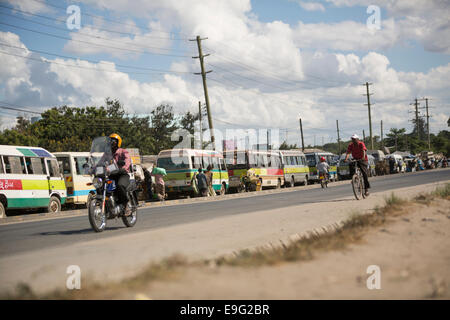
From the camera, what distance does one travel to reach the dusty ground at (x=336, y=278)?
4.34 m

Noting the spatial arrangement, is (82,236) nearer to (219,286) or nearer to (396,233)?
(396,233)

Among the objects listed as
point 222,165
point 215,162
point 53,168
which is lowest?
point 222,165

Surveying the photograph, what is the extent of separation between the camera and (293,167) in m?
45.9

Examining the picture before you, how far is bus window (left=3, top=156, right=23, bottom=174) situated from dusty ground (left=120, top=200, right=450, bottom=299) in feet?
56.8

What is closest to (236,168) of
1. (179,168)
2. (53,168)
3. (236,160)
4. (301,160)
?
(236,160)

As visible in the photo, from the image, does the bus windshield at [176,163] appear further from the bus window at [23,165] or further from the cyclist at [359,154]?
the cyclist at [359,154]

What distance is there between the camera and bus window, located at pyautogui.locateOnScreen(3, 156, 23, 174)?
20875mm

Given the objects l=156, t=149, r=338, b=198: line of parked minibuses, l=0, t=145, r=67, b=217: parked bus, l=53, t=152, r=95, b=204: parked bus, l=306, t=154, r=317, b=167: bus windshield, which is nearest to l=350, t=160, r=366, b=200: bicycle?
l=0, t=145, r=67, b=217: parked bus

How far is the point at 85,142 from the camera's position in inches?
2282

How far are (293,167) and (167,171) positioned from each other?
664 inches

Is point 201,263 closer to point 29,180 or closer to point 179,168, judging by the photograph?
point 29,180

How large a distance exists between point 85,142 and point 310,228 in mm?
51192

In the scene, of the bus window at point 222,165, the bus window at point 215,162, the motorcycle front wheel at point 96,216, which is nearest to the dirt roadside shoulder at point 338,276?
the motorcycle front wheel at point 96,216

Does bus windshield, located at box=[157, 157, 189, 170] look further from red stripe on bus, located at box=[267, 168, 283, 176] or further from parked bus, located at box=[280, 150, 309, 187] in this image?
parked bus, located at box=[280, 150, 309, 187]
